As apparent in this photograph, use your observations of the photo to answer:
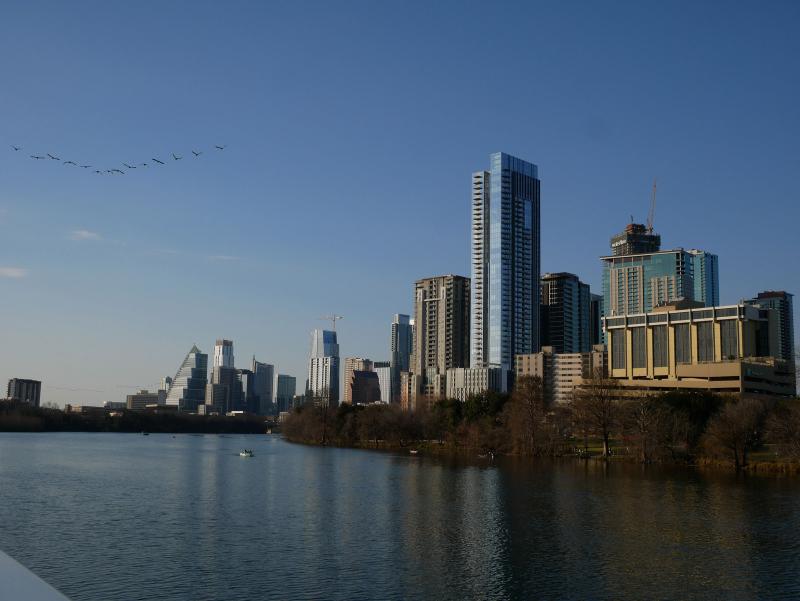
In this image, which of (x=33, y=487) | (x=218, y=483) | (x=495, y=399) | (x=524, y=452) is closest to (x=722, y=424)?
(x=524, y=452)

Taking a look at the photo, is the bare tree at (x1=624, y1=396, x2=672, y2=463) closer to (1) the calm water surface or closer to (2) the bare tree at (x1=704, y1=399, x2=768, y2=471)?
(2) the bare tree at (x1=704, y1=399, x2=768, y2=471)

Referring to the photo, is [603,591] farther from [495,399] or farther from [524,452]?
[495,399]

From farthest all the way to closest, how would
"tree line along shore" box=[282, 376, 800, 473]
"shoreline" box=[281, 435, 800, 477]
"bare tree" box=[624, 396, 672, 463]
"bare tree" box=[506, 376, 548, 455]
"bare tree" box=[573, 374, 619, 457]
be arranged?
"bare tree" box=[506, 376, 548, 455] → "bare tree" box=[573, 374, 619, 457] → "bare tree" box=[624, 396, 672, 463] → "tree line along shore" box=[282, 376, 800, 473] → "shoreline" box=[281, 435, 800, 477]

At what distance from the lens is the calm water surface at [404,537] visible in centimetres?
3666

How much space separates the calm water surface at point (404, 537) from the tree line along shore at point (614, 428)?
1670cm

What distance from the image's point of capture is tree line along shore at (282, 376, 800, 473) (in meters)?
104

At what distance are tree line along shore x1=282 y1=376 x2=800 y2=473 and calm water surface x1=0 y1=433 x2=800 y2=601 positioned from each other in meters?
16.7

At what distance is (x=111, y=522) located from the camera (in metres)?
53.4

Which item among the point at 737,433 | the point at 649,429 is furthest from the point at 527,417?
the point at 737,433

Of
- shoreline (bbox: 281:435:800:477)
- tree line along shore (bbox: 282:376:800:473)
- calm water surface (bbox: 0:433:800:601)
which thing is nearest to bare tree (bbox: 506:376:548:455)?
tree line along shore (bbox: 282:376:800:473)

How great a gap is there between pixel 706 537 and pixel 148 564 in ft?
113

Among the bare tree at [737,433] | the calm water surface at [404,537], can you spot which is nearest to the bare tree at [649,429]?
the bare tree at [737,433]

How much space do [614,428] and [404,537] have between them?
83.2 m

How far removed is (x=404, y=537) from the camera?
49.2 m
